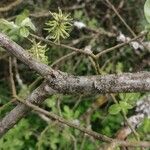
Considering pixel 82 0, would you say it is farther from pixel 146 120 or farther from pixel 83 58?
pixel 146 120

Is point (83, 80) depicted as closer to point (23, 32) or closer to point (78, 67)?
point (23, 32)

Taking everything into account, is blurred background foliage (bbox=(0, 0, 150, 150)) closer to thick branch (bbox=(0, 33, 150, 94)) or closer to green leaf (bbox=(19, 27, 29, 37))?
green leaf (bbox=(19, 27, 29, 37))

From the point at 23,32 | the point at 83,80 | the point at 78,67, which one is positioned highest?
the point at 78,67

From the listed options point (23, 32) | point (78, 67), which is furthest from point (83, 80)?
point (78, 67)

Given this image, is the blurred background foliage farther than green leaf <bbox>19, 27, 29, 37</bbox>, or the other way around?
the blurred background foliage

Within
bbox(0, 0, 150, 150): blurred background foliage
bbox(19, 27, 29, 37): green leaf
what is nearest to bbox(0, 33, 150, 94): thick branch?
bbox(19, 27, 29, 37): green leaf
